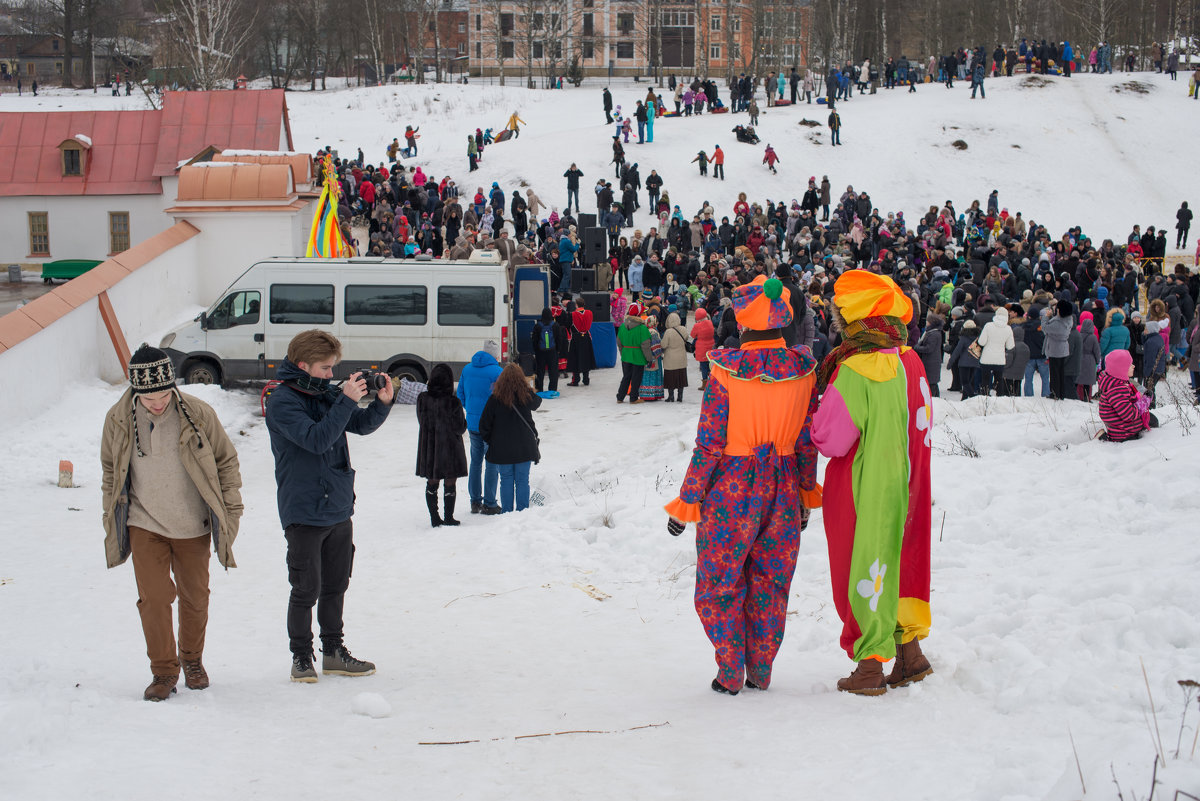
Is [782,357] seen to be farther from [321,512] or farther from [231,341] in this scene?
[231,341]

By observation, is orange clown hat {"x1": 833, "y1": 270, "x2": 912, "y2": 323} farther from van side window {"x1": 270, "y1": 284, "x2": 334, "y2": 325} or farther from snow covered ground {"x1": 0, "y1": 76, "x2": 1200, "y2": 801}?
van side window {"x1": 270, "y1": 284, "x2": 334, "y2": 325}

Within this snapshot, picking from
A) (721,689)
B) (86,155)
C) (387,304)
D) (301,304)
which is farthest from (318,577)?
(86,155)

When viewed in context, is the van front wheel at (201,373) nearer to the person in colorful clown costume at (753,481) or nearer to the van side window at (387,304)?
the van side window at (387,304)

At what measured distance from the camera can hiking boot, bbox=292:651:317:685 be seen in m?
5.77

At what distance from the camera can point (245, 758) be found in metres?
4.57

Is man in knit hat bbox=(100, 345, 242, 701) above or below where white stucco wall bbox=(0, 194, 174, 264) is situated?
below

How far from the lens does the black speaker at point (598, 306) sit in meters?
20.8

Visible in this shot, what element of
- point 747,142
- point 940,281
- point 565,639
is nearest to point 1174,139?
point 747,142

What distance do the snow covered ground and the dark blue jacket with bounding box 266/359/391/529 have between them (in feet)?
3.07

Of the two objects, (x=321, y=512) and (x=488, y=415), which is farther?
(x=488, y=415)

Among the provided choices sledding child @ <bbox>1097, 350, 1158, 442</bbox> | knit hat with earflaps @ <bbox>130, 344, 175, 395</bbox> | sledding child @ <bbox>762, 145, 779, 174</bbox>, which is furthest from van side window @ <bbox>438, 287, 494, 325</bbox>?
sledding child @ <bbox>762, 145, 779, 174</bbox>

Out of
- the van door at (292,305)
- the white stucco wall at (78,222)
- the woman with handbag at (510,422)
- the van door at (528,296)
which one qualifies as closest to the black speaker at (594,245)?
the van door at (528,296)

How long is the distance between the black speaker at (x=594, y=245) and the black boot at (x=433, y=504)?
15.4 meters

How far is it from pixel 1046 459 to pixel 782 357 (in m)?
3.99
